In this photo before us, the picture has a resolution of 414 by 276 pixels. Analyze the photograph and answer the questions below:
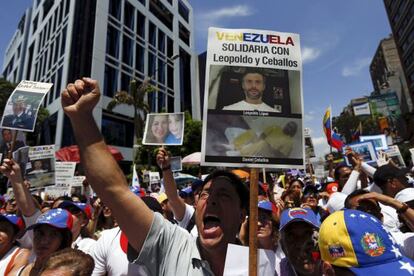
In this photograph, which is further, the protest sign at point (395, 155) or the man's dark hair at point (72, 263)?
the protest sign at point (395, 155)

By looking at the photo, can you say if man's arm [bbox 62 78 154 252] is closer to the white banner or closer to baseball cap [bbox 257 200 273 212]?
baseball cap [bbox 257 200 273 212]

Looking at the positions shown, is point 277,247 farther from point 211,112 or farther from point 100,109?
point 100,109

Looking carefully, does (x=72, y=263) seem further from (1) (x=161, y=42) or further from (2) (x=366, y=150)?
(1) (x=161, y=42)

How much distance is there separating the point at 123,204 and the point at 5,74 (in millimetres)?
69931

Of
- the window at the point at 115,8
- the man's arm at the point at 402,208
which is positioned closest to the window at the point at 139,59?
the window at the point at 115,8

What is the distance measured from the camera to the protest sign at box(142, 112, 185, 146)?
4.42 metres

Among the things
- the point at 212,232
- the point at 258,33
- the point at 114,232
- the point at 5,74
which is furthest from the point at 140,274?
the point at 5,74

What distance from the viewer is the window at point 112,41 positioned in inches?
1239

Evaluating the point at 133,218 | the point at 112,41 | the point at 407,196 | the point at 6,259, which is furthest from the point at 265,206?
the point at 112,41

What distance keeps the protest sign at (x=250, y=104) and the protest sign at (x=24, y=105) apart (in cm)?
274

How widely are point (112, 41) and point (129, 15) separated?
5.55 meters

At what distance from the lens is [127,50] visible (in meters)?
34.0

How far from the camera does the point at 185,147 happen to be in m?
29.3

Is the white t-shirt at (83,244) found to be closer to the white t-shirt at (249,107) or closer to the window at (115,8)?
the white t-shirt at (249,107)
